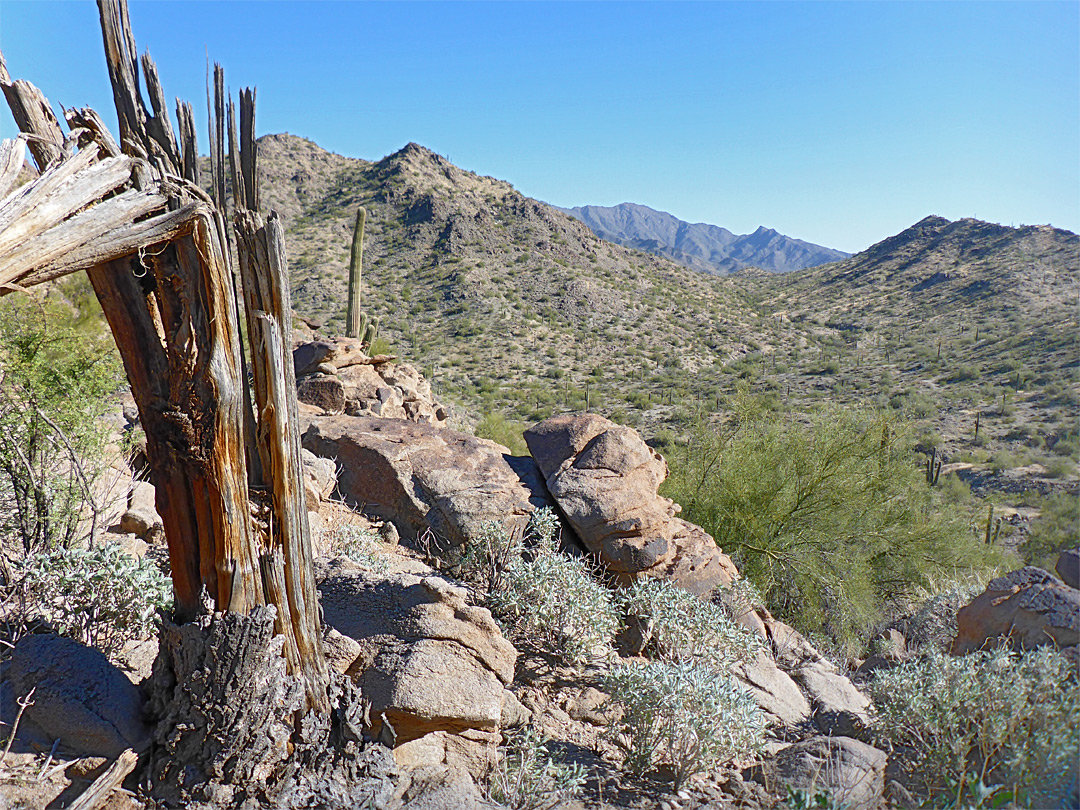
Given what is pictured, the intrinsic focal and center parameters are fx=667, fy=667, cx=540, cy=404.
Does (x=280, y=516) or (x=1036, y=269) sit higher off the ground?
(x=1036, y=269)

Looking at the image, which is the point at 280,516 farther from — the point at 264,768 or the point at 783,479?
the point at 783,479

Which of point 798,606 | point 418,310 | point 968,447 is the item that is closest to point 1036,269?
point 968,447

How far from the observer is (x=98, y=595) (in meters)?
4.32

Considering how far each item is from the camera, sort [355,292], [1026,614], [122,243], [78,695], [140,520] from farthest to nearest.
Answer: [355,292]
[140,520]
[1026,614]
[78,695]
[122,243]

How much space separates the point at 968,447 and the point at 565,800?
21.8 m

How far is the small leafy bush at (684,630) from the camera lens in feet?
19.1

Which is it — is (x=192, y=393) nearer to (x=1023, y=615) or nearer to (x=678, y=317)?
(x=1023, y=615)

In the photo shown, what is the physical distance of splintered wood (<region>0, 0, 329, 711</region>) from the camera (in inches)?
105

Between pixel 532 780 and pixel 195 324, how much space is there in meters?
3.10

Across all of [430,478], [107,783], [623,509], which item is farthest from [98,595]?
[623,509]

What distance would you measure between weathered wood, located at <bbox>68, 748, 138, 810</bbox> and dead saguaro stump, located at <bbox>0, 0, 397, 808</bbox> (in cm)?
9

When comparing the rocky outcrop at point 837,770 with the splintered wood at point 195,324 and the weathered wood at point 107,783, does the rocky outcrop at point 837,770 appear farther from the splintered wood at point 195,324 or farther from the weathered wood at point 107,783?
the weathered wood at point 107,783

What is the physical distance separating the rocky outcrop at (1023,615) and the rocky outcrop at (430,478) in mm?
4045

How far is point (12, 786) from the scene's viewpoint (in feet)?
10.1
